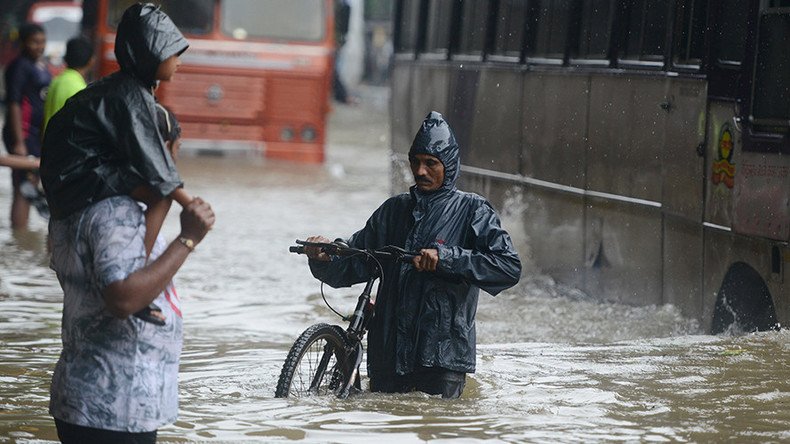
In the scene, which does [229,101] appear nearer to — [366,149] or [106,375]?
[366,149]

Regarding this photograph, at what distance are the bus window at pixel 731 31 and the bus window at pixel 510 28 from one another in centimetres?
423

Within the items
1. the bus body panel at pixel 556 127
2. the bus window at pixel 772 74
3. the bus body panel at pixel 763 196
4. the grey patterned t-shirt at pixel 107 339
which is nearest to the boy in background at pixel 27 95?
the bus body panel at pixel 556 127

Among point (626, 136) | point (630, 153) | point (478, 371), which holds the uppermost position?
point (626, 136)

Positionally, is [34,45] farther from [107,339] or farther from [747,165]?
[107,339]

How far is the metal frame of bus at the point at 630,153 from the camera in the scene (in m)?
9.21

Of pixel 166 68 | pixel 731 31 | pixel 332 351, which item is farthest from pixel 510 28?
pixel 166 68

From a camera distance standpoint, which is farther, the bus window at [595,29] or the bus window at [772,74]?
the bus window at [595,29]

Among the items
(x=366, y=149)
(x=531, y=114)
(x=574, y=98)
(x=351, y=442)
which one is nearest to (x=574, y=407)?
(x=351, y=442)

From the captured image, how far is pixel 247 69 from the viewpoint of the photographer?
23.9 metres

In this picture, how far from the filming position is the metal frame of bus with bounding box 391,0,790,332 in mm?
9211

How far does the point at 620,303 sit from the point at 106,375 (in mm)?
7252

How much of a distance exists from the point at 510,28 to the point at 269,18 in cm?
962

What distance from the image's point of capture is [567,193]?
41.6 ft

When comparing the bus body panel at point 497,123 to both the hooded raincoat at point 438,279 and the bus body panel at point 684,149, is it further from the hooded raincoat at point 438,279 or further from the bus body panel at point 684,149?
the hooded raincoat at point 438,279
